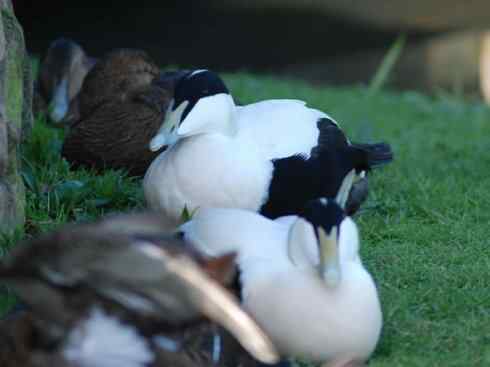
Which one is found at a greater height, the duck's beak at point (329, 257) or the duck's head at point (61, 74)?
the duck's beak at point (329, 257)

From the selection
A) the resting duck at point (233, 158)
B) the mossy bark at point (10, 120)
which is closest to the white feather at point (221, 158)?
the resting duck at point (233, 158)

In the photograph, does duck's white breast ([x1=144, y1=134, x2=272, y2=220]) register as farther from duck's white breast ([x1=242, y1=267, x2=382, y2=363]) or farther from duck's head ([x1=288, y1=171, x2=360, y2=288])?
duck's white breast ([x1=242, y1=267, x2=382, y2=363])

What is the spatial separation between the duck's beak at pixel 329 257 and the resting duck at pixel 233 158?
98cm

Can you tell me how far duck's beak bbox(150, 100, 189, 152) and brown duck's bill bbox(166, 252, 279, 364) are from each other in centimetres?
136

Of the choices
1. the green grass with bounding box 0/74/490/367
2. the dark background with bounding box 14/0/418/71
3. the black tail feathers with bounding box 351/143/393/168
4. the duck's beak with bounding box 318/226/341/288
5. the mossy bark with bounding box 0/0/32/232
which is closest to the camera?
the duck's beak with bounding box 318/226/341/288

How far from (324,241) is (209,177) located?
3.55 feet

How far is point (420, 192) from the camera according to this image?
215 inches

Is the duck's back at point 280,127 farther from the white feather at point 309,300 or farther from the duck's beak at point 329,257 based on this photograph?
the duck's beak at point 329,257

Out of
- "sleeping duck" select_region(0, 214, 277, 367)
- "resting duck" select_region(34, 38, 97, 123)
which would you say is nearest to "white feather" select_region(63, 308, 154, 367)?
"sleeping duck" select_region(0, 214, 277, 367)

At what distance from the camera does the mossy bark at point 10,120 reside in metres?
4.17

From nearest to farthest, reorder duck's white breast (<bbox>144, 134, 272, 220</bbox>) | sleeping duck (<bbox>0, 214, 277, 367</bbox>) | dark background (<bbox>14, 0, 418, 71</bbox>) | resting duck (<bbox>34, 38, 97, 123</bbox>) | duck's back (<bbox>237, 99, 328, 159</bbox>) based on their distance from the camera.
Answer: sleeping duck (<bbox>0, 214, 277, 367</bbox>)
duck's white breast (<bbox>144, 134, 272, 220</bbox>)
duck's back (<bbox>237, 99, 328, 159</bbox>)
resting duck (<bbox>34, 38, 97, 123</bbox>)
dark background (<bbox>14, 0, 418, 71</bbox>)

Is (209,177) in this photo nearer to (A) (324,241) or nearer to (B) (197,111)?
(B) (197,111)

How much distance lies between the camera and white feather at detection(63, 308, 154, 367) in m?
3.03

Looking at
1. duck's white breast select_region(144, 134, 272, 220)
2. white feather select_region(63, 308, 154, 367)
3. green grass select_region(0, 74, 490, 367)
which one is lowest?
green grass select_region(0, 74, 490, 367)
